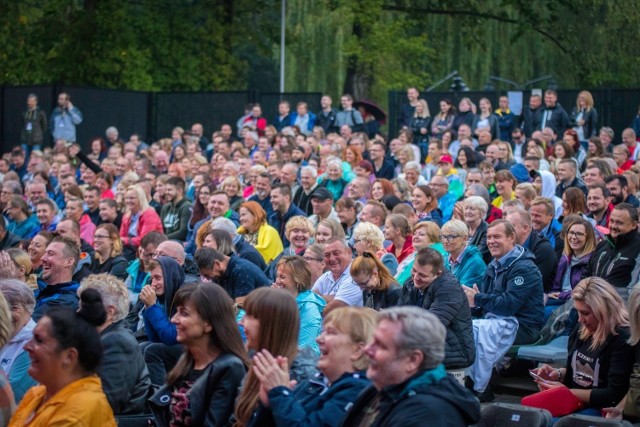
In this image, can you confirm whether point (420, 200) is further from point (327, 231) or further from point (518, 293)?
point (518, 293)

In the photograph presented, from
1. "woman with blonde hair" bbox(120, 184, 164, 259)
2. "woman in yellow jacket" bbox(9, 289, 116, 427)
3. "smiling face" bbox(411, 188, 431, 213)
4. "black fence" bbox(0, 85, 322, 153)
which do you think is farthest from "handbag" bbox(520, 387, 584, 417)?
"black fence" bbox(0, 85, 322, 153)

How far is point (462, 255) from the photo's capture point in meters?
10.2

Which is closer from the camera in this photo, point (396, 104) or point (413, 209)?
point (413, 209)

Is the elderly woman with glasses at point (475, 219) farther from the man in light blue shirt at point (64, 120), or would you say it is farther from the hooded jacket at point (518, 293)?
the man in light blue shirt at point (64, 120)

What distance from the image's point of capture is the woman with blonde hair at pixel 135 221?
46.0 ft

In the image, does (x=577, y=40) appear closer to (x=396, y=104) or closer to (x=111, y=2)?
(x=396, y=104)

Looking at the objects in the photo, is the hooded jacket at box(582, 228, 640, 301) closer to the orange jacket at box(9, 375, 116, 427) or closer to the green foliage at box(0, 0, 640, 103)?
the orange jacket at box(9, 375, 116, 427)

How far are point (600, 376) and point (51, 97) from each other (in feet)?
66.1

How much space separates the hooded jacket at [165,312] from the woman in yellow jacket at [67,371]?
2.01m

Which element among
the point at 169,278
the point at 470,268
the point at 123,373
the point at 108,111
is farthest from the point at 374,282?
the point at 108,111

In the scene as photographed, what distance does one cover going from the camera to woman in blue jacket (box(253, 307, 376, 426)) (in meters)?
5.09

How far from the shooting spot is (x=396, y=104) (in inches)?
992

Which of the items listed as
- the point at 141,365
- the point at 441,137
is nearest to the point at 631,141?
the point at 441,137

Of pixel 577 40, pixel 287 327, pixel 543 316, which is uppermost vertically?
pixel 577 40
